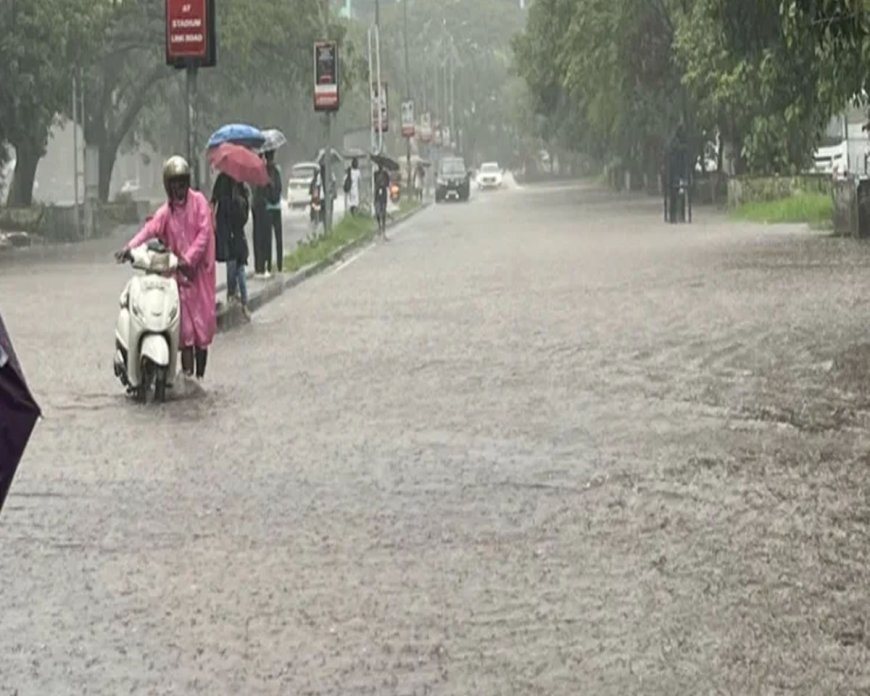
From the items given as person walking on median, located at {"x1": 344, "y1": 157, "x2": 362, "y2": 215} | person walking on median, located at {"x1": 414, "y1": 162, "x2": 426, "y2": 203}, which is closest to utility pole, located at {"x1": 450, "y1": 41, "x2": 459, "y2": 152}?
person walking on median, located at {"x1": 414, "y1": 162, "x2": 426, "y2": 203}

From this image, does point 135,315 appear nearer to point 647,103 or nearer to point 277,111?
point 647,103

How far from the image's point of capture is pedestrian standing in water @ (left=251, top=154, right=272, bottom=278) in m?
25.9

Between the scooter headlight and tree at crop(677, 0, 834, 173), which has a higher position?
tree at crop(677, 0, 834, 173)

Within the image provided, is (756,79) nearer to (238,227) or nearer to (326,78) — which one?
(326,78)

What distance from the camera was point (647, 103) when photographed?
6091 cm

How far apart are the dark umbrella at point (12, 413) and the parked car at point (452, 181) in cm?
8005

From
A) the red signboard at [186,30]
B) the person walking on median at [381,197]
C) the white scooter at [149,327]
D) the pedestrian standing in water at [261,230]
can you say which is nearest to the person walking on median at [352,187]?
the person walking on median at [381,197]

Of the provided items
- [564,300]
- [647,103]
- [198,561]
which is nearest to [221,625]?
[198,561]

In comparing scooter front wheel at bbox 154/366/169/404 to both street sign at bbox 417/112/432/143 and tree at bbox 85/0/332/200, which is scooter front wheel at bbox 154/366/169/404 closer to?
tree at bbox 85/0/332/200

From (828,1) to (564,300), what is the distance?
8162mm

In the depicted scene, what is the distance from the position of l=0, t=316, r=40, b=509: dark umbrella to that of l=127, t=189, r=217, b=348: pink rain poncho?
10.5 meters

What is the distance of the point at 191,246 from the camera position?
1500 centimetres

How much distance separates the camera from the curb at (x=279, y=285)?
2089 cm

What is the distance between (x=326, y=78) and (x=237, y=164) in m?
19.0
